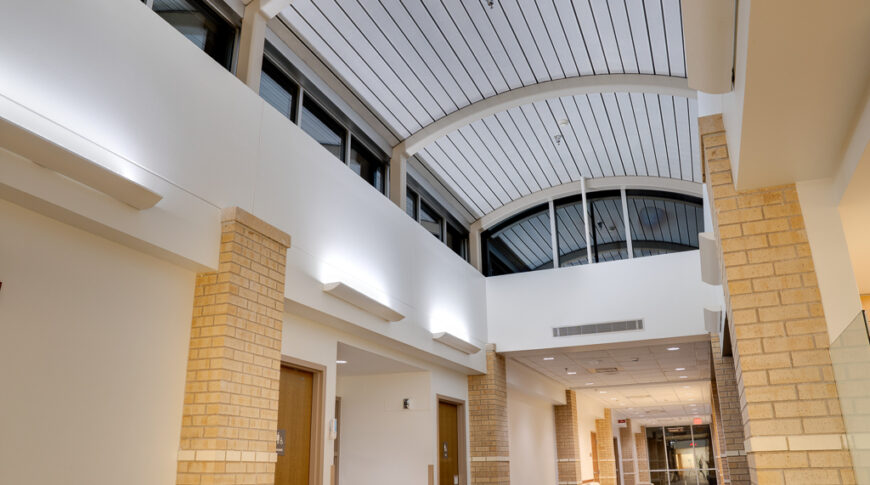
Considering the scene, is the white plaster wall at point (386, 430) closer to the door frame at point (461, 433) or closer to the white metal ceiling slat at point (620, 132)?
the door frame at point (461, 433)

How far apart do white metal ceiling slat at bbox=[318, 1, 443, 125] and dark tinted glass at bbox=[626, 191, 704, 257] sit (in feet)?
14.2

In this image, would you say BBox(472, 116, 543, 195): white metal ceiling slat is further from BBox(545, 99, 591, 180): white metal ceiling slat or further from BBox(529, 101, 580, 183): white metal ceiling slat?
BBox(545, 99, 591, 180): white metal ceiling slat

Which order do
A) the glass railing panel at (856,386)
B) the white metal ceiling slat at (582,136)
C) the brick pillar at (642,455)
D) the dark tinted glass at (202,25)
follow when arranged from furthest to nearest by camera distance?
the brick pillar at (642,455) < the white metal ceiling slat at (582,136) < the dark tinted glass at (202,25) < the glass railing panel at (856,386)

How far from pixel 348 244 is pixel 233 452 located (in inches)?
108

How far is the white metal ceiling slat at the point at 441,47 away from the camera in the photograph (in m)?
6.49

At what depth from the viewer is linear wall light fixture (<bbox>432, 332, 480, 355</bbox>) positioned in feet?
27.1

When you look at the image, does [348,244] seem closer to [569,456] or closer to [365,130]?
[365,130]

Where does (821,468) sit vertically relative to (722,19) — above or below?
below

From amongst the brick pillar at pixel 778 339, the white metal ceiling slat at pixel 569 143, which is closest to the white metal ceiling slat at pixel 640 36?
the white metal ceiling slat at pixel 569 143

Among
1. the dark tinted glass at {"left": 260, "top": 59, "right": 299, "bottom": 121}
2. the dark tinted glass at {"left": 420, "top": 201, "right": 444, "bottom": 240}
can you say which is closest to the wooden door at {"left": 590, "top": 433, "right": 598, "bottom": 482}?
the dark tinted glass at {"left": 420, "top": 201, "right": 444, "bottom": 240}

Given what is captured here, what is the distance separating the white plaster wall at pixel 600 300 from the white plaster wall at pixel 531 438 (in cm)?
213

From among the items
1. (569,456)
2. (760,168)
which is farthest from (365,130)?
(569,456)

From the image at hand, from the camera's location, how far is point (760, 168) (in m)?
3.67

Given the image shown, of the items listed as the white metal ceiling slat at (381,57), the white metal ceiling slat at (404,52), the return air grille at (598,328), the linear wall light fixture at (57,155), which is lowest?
the linear wall light fixture at (57,155)
